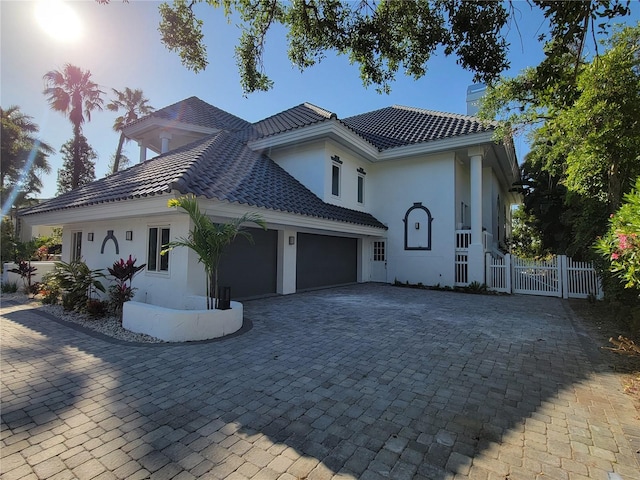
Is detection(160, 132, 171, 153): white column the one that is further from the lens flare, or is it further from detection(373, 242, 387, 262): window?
detection(373, 242, 387, 262): window

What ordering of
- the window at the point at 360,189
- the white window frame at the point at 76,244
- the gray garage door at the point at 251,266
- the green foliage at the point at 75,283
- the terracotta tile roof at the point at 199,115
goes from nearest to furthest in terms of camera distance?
the green foliage at the point at 75,283 < the gray garage door at the point at 251,266 < the white window frame at the point at 76,244 < the window at the point at 360,189 < the terracotta tile roof at the point at 199,115

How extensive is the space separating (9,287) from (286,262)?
1037cm

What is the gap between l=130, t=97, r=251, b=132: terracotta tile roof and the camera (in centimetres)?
1589

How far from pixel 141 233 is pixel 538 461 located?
9.19 metres

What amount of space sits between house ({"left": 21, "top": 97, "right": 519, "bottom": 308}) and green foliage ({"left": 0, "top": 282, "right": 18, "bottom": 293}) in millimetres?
2068

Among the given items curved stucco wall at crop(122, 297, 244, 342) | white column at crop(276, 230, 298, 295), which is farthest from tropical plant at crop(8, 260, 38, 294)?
white column at crop(276, 230, 298, 295)

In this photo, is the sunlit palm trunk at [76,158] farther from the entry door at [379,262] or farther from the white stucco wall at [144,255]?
the entry door at [379,262]

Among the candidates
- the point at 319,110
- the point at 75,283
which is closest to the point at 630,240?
the point at 75,283

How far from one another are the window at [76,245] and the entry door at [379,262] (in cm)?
1184

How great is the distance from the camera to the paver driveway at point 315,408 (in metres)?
2.49

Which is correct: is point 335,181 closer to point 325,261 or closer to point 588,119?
point 325,261

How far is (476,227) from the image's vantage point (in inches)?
497

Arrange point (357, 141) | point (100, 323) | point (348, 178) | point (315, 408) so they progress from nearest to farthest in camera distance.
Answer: point (315, 408) → point (100, 323) → point (357, 141) → point (348, 178)

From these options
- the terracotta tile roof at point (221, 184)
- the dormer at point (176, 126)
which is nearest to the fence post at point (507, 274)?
the terracotta tile roof at point (221, 184)
